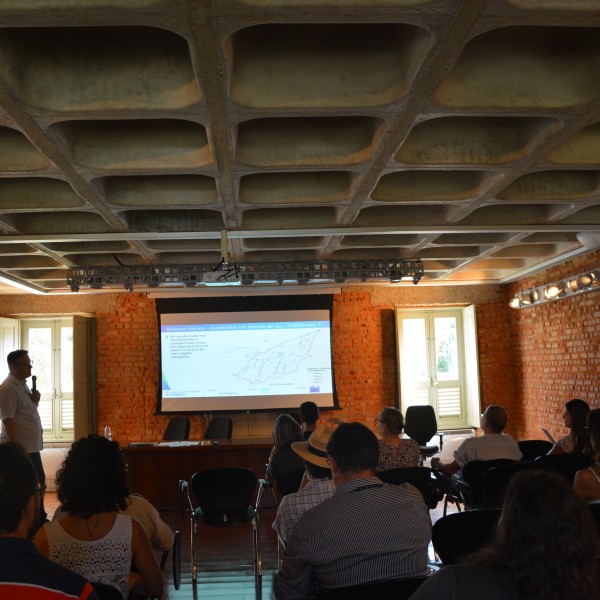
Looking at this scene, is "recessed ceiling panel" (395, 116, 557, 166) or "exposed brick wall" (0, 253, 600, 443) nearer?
"recessed ceiling panel" (395, 116, 557, 166)

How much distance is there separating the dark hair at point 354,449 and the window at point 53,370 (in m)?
8.79

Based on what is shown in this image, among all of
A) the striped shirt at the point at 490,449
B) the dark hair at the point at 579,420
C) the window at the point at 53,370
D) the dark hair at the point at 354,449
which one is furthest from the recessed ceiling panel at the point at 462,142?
the window at the point at 53,370

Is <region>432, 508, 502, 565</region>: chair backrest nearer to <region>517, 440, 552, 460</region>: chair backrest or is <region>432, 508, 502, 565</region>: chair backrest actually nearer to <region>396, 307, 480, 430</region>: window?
<region>517, 440, 552, 460</region>: chair backrest

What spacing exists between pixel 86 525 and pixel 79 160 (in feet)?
8.57

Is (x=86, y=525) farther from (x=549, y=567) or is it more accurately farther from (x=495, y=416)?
(x=495, y=416)

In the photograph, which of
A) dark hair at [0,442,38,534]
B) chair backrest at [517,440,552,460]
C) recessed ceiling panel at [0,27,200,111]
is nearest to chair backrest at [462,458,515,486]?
chair backrest at [517,440,552,460]

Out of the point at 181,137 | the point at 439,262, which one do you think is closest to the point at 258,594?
the point at 181,137

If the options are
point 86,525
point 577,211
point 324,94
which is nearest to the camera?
point 86,525

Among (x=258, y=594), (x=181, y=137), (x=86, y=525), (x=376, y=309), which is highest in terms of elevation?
(x=181, y=137)

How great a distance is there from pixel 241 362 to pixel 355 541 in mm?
8078

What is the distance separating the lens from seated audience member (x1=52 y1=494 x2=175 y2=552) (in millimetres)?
3070

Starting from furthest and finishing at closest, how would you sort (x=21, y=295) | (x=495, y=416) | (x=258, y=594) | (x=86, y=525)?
(x=21, y=295) < (x=495, y=416) < (x=258, y=594) < (x=86, y=525)

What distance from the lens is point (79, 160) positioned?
444 cm

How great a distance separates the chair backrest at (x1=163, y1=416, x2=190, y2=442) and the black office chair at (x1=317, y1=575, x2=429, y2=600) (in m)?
7.24
